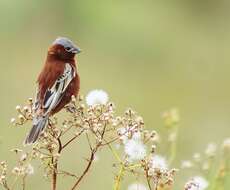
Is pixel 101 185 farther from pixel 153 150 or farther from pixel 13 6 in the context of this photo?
pixel 13 6

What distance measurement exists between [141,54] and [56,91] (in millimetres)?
8961

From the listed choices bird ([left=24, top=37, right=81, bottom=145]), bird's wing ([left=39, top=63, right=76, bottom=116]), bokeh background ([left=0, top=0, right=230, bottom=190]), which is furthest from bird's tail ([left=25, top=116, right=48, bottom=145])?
bokeh background ([left=0, top=0, right=230, bottom=190])

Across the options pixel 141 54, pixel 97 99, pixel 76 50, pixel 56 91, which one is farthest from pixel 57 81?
pixel 141 54

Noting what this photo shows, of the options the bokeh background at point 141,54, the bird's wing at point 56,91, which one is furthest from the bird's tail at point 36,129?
the bokeh background at point 141,54

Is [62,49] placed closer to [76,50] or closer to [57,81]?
[76,50]

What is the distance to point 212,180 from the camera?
219 inches

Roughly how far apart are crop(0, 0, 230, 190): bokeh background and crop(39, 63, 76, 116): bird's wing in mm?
4808

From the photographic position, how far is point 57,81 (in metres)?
5.04

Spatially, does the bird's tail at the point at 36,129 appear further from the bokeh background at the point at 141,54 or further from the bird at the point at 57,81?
the bokeh background at the point at 141,54

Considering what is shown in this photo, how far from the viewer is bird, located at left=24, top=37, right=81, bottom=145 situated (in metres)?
4.91

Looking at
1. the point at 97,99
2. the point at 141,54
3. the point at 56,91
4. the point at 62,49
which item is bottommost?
the point at 97,99

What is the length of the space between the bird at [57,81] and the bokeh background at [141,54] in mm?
4635

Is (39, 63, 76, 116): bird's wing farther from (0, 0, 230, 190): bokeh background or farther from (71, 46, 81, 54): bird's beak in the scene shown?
(0, 0, 230, 190): bokeh background

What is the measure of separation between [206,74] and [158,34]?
1.28 meters
